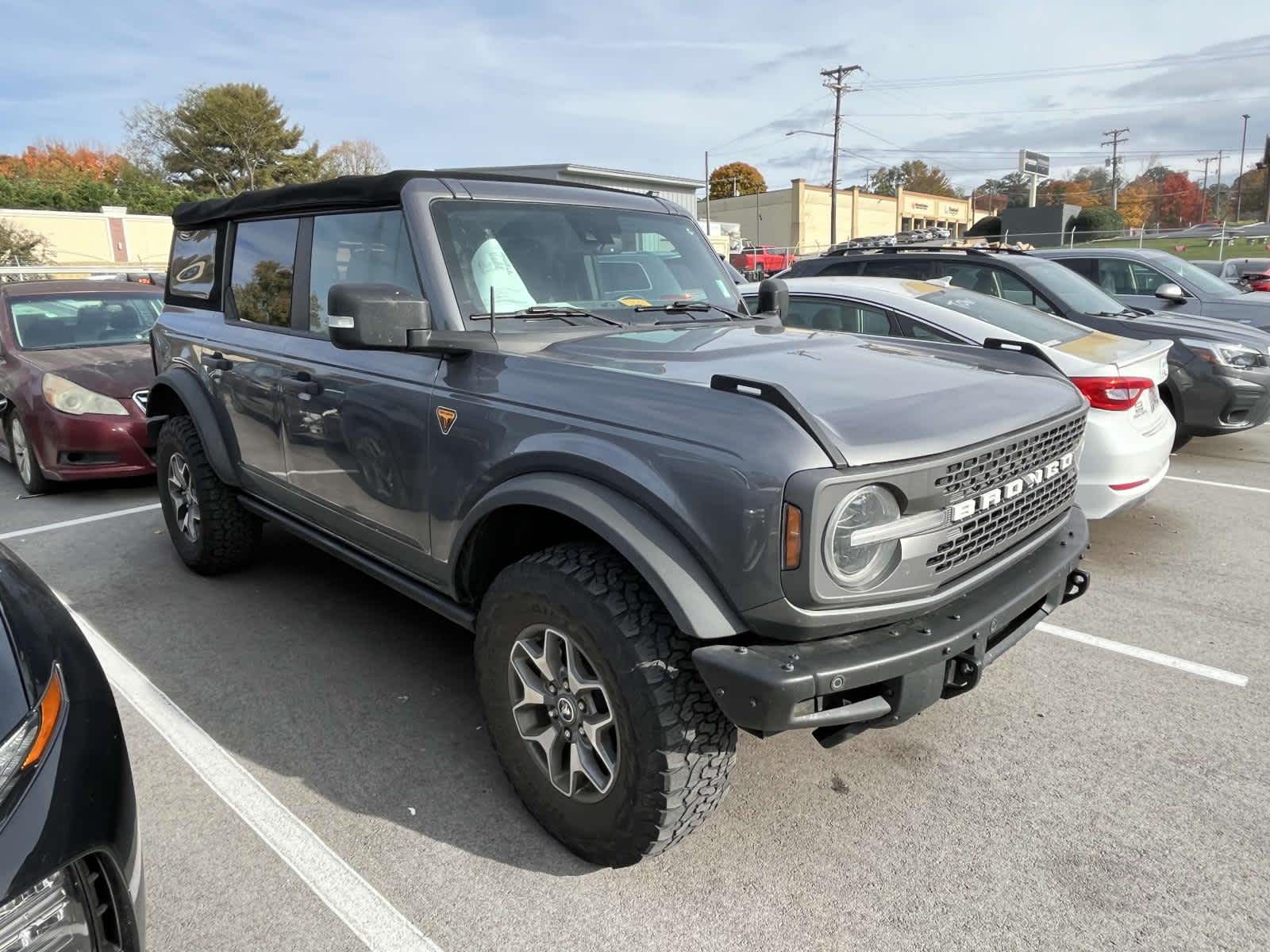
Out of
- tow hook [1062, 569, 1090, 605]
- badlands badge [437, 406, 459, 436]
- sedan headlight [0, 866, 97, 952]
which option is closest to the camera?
sedan headlight [0, 866, 97, 952]

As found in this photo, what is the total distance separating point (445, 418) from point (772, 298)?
1869 mm

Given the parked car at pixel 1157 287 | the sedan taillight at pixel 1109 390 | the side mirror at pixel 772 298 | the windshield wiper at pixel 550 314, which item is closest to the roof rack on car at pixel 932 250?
the parked car at pixel 1157 287

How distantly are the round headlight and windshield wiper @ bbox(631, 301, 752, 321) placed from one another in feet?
5.00

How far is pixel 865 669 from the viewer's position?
2016mm

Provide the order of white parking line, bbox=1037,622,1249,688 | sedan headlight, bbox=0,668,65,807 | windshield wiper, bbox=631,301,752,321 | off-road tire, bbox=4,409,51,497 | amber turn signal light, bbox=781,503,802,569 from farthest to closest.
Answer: off-road tire, bbox=4,409,51,497
white parking line, bbox=1037,622,1249,688
windshield wiper, bbox=631,301,752,321
amber turn signal light, bbox=781,503,802,569
sedan headlight, bbox=0,668,65,807

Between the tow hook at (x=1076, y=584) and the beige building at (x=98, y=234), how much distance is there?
40.0m

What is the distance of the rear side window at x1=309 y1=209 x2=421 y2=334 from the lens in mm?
3061

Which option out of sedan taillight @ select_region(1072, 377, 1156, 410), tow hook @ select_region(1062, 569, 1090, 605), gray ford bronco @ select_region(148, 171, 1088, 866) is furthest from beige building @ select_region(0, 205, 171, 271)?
tow hook @ select_region(1062, 569, 1090, 605)

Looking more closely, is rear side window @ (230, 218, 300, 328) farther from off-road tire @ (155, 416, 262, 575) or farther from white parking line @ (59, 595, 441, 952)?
white parking line @ (59, 595, 441, 952)

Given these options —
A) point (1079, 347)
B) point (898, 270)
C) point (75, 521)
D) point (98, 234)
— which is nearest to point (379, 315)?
point (1079, 347)

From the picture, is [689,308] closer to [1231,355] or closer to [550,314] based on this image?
[550,314]

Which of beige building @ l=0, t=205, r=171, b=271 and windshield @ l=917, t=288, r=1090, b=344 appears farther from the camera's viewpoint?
beige building @ l=0, t=205, r=171, b=271

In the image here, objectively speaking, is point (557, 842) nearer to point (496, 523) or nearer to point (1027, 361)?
point (496, 523)

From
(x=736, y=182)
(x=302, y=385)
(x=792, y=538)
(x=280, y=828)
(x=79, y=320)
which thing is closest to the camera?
(x=792, y=538)
